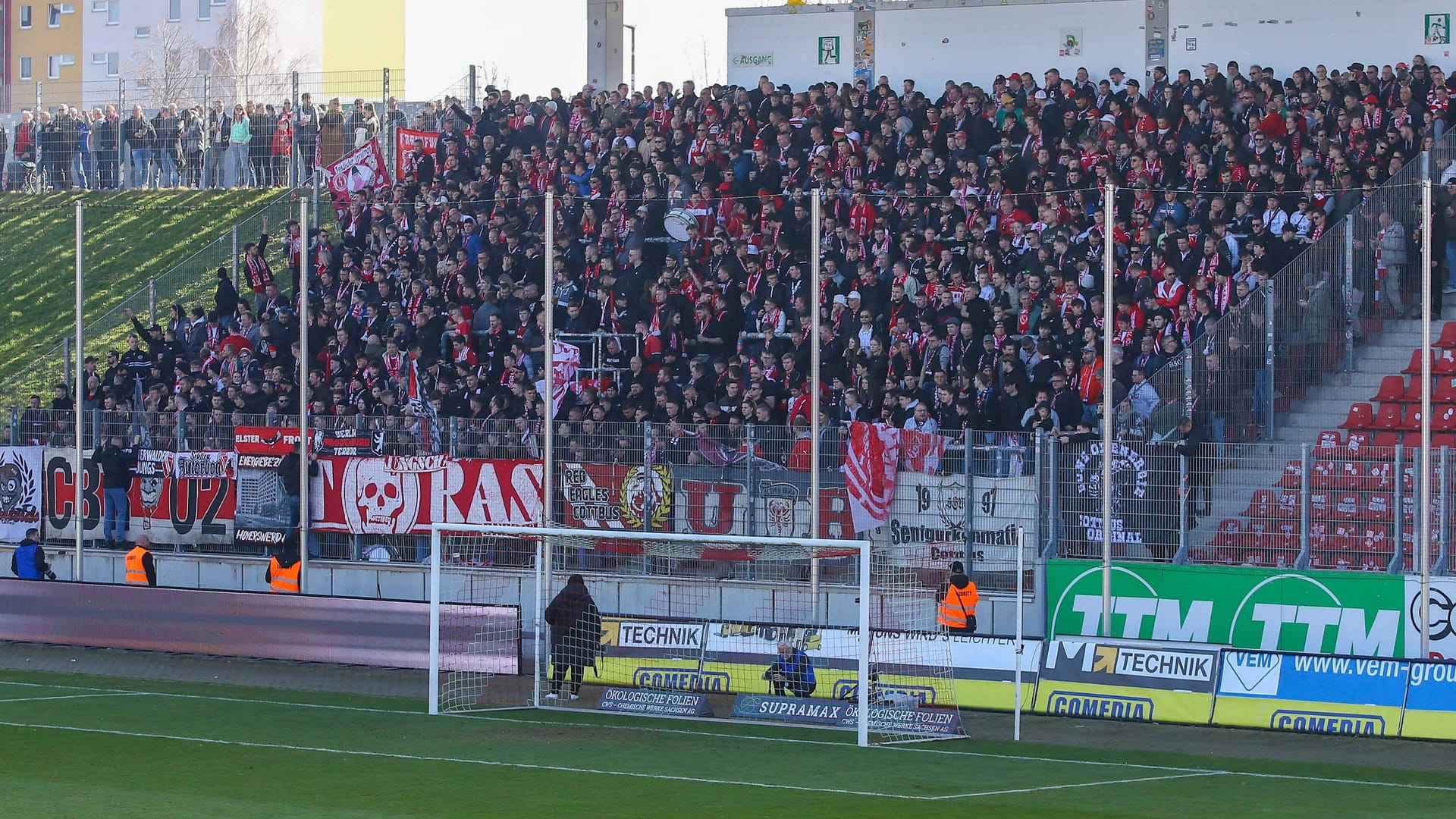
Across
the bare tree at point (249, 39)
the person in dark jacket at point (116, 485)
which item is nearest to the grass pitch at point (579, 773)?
the person in dark jacket at point (116, 485)

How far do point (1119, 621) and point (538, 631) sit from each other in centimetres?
678

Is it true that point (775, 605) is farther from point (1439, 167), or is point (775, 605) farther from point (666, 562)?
point (1439, 167)

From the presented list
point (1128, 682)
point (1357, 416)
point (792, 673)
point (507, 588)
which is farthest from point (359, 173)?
point (1128, 682)

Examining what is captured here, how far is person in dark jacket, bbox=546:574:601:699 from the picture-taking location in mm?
21438

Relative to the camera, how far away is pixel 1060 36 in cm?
3406

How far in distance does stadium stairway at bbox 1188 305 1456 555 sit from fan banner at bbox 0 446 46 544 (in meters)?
18.4

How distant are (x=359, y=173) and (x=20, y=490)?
861 cm

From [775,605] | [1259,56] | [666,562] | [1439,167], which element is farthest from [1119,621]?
[1259,56]

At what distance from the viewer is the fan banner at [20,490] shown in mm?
30609

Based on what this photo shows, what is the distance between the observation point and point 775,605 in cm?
2389

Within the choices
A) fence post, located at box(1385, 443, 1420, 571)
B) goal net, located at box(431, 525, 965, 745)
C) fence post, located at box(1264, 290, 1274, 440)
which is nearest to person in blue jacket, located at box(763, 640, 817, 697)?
goal net, located at box(431, 525, 965, 745)

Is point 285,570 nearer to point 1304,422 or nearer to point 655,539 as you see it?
point 655,539

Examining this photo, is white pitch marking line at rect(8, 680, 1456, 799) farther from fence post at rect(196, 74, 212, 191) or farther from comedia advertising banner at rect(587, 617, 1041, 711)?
fence post at rect(196, 74, 212, 191)

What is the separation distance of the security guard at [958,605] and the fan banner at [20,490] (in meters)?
15.9
